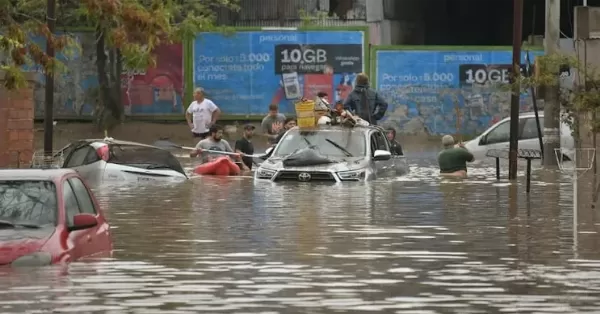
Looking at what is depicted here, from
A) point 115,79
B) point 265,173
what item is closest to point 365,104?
point 265,173

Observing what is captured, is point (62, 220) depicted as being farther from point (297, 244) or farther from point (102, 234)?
point (297, 244)

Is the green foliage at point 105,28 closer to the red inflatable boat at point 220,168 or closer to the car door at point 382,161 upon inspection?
the car door at point 382,161

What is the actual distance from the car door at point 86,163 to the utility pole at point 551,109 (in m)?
9.13

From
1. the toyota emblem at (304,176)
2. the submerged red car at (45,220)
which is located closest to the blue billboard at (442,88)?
the toyota emblem at (304,176)

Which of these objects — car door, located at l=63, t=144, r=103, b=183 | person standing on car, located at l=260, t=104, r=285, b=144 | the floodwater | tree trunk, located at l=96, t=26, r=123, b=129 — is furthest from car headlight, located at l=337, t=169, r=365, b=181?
tree trunk, located at l=96, t=26, r=123, b=129

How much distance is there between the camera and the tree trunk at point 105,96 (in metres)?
42.7

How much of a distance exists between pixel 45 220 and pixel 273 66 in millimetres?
29021

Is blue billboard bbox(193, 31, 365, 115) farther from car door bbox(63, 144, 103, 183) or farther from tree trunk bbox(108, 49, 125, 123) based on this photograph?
car door bbox(63, 144, 103, 183)

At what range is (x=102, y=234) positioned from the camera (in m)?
15.2

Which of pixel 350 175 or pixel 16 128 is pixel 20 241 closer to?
pixel 350 175

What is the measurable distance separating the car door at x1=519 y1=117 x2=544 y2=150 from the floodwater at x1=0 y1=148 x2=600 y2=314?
26.4 ft

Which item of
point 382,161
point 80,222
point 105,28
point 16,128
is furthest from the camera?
point 382,161

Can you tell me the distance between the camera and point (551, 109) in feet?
104

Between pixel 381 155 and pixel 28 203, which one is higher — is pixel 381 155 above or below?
below
